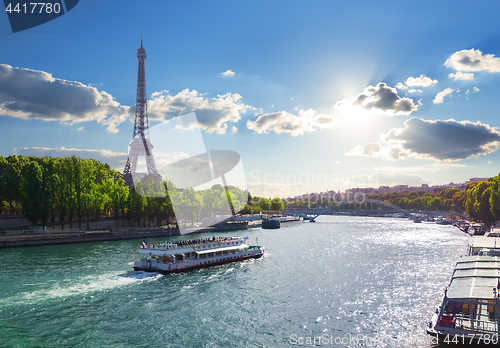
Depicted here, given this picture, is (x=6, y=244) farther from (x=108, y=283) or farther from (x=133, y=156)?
(x=133, y=156)

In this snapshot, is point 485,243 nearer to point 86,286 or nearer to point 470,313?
point 470,313

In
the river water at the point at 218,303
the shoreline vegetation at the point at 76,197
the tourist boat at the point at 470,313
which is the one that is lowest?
the river water at the point at 218,303

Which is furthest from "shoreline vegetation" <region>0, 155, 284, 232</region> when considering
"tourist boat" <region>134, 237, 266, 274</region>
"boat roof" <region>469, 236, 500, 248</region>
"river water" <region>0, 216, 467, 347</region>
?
"boat roof" <region>469, 236, 500, 248</region>

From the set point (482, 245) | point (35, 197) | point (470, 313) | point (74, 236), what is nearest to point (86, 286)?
point (470, 313)

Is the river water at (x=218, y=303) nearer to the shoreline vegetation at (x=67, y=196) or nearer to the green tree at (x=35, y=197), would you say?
the green tree at (x=35, y=197)

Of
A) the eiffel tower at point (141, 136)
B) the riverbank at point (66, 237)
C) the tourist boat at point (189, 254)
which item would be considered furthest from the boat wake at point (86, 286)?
the eiffel tower at point (141, 136)

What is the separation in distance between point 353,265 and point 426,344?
19.8 metres

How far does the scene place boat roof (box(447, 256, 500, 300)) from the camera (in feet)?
53.6

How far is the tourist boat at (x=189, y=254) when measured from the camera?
1227 inches

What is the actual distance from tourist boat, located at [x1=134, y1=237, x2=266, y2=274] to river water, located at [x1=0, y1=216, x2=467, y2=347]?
1.19 m

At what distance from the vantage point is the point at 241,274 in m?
31.2

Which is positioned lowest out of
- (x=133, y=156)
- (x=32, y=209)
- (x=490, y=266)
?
(x=490, y=266)

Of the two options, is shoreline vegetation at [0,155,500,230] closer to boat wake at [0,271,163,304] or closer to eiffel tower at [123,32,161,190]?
eiffel tower at [123,32,161,190]

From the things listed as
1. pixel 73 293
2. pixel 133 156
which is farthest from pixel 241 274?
pixel 133 156
